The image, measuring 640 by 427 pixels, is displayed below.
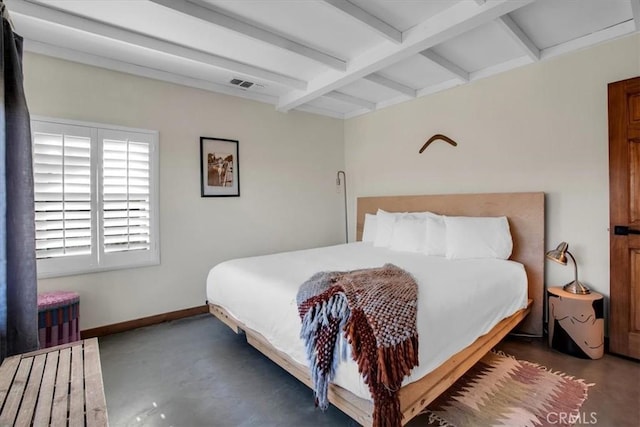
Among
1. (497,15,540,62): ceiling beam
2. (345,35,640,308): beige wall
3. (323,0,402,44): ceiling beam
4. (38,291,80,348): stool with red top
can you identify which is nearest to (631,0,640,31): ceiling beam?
(345,35,640,308): beige wall

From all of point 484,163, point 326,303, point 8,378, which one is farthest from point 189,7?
point 484,163

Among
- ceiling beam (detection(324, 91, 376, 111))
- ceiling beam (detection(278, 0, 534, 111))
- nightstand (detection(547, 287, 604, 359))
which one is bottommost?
nightstand (detection(547, 287, 604, 359))

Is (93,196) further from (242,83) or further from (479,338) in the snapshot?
(479,338)

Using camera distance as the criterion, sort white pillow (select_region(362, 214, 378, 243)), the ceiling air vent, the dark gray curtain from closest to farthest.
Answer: the dark gray curtain
the ceiling air vent
white pillow (select_region(362, 214, 378, 243))

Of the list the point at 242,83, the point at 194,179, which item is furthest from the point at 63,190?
the point at 242,83

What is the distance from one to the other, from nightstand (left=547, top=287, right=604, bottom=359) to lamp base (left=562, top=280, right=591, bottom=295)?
0.14ft

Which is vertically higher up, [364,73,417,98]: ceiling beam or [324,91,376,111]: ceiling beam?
A: [324,91,376,111]: ceiling beam

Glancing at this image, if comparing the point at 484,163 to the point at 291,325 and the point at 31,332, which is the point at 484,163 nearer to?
the point at 291,325

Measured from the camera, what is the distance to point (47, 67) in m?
2.71

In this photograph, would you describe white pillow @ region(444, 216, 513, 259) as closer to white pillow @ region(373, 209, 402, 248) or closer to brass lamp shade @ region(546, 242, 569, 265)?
brass lamp shade @ region(546, 242, 569, 265)

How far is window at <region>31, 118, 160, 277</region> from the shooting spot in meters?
2.66

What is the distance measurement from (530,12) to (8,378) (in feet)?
12.4

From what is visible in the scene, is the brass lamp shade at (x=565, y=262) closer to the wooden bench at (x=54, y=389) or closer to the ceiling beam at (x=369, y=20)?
the ceiling beam at (x=369, y=20)

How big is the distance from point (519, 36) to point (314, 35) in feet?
5.46
